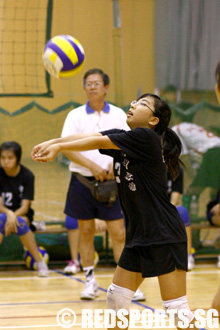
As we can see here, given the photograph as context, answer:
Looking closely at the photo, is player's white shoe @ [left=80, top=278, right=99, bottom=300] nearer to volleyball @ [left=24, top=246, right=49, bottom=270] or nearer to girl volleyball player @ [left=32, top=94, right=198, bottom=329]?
volleyball @ [left=24, top=246, right=49, bottom=270]

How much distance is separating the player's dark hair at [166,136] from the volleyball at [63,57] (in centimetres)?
147

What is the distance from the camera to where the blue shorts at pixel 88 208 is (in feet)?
18.8

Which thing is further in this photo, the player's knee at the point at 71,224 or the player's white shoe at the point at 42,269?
the player's knee at the point at 71,224

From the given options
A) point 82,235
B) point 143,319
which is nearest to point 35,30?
point 82,235

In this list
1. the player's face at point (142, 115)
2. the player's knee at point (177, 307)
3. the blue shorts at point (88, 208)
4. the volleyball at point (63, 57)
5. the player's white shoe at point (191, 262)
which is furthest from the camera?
the player's white shoe at point (191, 262)

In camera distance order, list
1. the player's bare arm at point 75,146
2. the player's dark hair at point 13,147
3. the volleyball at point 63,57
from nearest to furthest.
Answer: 1. the player's bare arm at point 75,146
2. the volleyball at point 63,57
3. the player's dark hair at point 13,147

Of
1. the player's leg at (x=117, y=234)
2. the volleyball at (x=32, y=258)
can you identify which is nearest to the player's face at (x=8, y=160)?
the volleyball at (x=32, y=258)

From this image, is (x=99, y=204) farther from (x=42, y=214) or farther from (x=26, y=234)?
(x=42, y=214)

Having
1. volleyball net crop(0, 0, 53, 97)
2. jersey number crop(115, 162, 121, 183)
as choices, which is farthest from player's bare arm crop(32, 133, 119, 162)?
volleyball net crop(0, 0, 53, 97)

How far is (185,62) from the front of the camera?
8.08 m

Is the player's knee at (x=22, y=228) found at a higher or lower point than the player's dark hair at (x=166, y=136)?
lower

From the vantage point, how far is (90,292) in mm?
5656

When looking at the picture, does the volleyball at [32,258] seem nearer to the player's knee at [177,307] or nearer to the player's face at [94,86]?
the player's face at [94,86]

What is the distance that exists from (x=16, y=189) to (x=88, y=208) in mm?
1773
